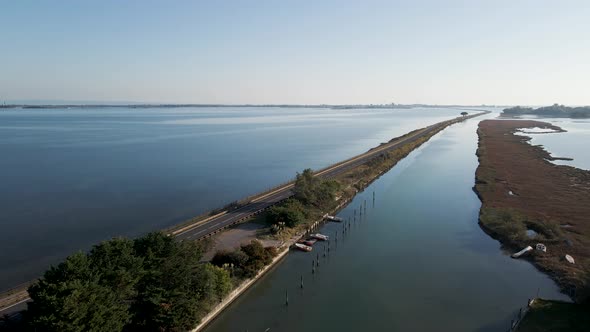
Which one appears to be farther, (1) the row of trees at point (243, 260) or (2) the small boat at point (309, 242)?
(2) the small boat at point (309, 242)

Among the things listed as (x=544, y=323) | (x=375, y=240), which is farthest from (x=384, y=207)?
(x=544, y=323)

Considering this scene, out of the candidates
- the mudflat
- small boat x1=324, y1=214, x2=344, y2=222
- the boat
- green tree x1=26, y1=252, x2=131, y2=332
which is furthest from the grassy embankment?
green tree x1=26, y1=252, x2=131, y2=332

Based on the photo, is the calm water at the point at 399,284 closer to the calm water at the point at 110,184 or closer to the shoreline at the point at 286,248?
the shoreline at the point at 286,248

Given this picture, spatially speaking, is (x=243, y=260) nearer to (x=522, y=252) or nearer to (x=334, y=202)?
(x=334, y=202)

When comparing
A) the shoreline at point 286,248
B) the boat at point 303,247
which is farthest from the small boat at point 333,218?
the boat at point 303,247

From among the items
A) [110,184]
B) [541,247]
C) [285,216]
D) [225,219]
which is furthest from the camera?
[110,184]

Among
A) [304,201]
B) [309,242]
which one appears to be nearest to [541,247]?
[309,242]
